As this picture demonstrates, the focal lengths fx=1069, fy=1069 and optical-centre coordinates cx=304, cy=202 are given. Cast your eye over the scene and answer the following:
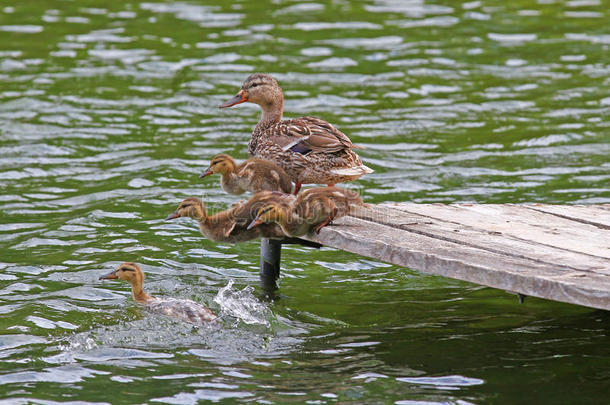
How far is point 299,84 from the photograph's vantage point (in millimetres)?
14781

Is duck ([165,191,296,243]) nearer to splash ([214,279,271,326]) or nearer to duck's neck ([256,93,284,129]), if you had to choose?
splash ([214,279,271,326])

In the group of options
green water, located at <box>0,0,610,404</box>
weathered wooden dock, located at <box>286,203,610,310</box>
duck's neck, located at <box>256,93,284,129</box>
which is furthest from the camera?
duck's neck, located at <box>256,93,284,129</box>

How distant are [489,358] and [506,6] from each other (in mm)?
12768

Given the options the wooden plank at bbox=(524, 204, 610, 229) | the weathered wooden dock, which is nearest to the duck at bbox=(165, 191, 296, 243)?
the weathered wooden dock

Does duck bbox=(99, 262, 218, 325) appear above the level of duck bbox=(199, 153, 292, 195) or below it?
below

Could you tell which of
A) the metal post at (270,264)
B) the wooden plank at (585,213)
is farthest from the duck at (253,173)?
the wooden plank at (585,213)

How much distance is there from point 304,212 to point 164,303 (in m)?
1.33

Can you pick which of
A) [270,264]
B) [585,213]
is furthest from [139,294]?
[585,213]

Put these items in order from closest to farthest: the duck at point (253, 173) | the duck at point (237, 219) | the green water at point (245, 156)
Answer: the green water at point (245, 156) < the duck at point (237, 219) < the duck at point (253, 173)

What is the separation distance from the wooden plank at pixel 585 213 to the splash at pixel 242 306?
2240 mm

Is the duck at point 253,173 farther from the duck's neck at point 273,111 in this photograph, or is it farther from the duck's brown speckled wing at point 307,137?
the duck's neck at point 273,111

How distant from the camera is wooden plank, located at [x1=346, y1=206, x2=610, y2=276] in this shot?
6516 mm

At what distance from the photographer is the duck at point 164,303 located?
750 centimetres

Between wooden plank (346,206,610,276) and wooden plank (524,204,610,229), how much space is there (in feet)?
2.96
